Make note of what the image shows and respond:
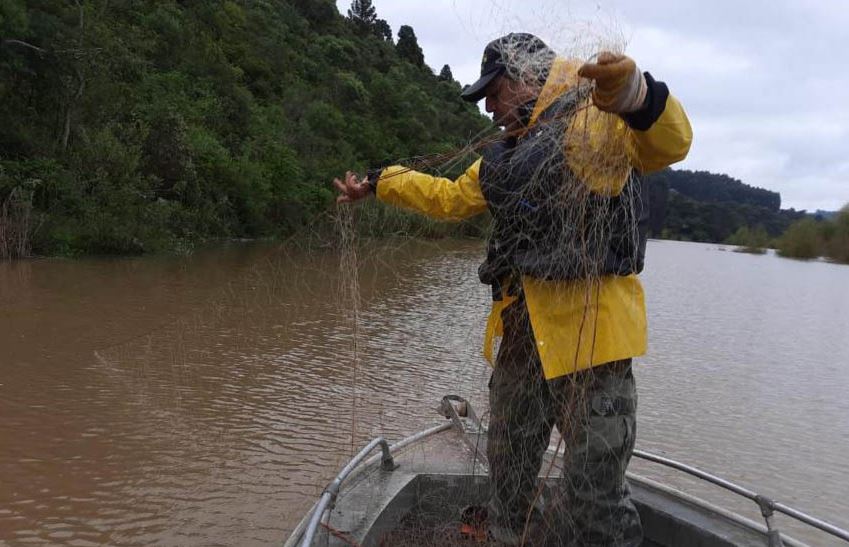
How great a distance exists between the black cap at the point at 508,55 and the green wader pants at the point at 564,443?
0.86 m

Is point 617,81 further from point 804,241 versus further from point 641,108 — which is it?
point 804,241

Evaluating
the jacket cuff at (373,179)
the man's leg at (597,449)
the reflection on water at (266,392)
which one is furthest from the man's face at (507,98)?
the reflection on water at (266,392)

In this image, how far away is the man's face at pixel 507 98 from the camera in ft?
8.03

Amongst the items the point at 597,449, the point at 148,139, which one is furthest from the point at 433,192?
the point at 148,139

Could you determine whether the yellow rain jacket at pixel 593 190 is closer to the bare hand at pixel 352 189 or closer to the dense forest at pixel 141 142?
the bare hand at pixel 352 189

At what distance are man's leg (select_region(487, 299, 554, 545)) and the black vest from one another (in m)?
0.30

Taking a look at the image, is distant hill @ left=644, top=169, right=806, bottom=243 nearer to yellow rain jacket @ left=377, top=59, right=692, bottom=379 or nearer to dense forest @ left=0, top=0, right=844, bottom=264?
dense forest @ left=0, top=0, right=844, bottom=264

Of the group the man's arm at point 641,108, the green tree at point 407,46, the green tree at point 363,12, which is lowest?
the man's arm at point 641,108

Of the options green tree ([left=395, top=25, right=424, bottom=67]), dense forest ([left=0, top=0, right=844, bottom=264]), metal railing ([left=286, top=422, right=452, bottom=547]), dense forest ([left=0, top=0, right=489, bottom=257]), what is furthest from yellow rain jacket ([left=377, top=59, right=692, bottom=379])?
green tree ([left=395, top=25, right=424, bottom=67])

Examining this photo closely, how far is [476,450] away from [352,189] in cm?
147

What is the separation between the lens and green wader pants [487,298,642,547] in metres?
2.30

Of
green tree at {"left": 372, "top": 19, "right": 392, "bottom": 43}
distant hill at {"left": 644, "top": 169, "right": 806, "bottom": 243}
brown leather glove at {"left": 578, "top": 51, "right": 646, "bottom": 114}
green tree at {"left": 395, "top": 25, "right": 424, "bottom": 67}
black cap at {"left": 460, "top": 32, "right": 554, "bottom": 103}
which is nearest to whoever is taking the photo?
brown leather glove at {"left": 578, "top": 51, "right": 646, "bottom": 114}

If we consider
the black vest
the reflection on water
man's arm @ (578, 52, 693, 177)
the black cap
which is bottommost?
the reflection on water

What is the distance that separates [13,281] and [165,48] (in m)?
25.4
